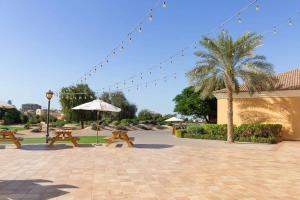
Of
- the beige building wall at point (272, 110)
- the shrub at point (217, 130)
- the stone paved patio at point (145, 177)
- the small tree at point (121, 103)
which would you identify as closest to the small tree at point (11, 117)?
the small tree at point (121, 103)

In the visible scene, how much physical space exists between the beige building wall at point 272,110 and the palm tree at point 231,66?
1.77 metres

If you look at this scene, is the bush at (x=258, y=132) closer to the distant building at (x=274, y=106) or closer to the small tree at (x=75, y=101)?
the distant building at (x=274, y=106)

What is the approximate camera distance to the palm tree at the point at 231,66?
21391mm

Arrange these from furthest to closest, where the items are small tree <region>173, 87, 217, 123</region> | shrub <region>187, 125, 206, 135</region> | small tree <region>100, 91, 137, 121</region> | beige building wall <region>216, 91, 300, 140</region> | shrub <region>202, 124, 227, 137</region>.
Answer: small tree <region>100, 91, 137, 121</region> < small tree <region>173, 87, 217, 123</region> < shrub <region>187, 125, 206, 135</region> < shrub <region>202, 124, 227, 137</region> < beige building wall <region>216, 91, 300, 140</region>

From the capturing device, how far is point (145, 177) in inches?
354

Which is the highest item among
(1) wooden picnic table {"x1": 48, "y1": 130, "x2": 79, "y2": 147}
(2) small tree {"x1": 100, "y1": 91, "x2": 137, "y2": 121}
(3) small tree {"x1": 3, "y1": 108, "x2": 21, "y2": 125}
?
(2) small tree {"x1": 100, "y1": 91, "x2": 137, "y2": 121}

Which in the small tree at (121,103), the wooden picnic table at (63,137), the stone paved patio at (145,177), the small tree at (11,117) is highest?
the small tree at (121,103)

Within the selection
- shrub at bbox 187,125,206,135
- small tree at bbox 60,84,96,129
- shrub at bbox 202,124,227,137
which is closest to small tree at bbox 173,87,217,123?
small tree at bbox 60,84,96,129

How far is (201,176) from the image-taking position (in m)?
9.21

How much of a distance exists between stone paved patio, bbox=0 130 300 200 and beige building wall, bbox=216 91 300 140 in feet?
33.8

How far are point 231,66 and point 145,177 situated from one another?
1443cm

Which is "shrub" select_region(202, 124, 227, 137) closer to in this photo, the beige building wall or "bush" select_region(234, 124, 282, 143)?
"bush" select_region(234, 124, 282, 143)

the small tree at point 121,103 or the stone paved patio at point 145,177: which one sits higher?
the small tree at point 121,103

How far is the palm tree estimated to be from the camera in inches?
842
